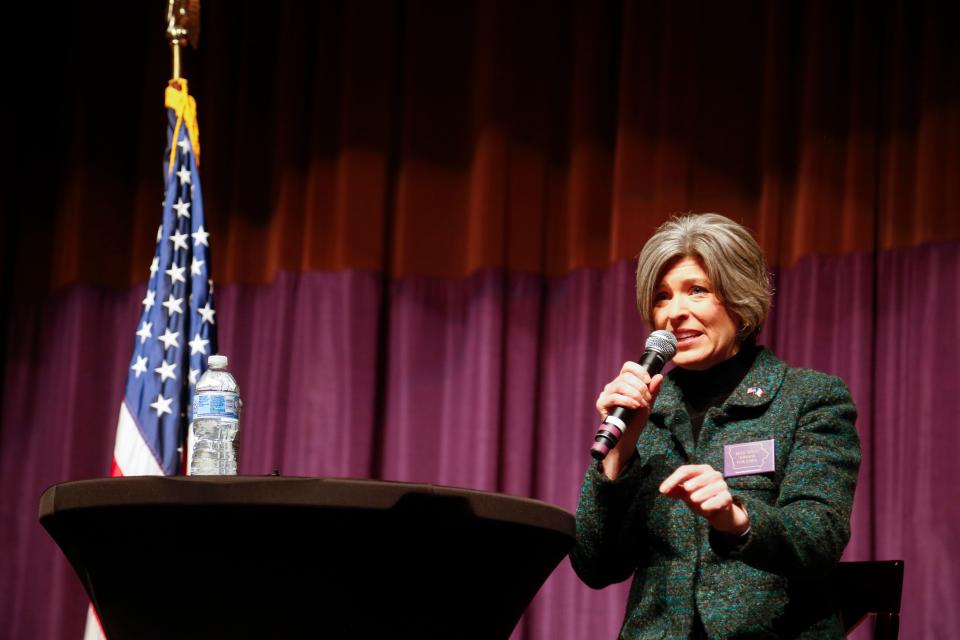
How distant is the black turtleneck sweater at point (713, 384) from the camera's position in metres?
2.13

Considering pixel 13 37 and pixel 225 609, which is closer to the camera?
pixel 225 609

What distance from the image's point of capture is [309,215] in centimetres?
410

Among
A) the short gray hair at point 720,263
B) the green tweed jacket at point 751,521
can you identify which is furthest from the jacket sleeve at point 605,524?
the short gray hair at point 720,263

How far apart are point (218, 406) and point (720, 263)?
0.94m

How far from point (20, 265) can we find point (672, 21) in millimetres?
2654

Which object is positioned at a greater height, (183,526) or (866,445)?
(866,445)

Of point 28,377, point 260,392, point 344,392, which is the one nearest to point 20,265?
point 28,377

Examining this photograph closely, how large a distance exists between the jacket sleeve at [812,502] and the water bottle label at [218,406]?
34.1 inches

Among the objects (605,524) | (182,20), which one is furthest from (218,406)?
(182,20)

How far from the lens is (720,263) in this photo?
7.03ft

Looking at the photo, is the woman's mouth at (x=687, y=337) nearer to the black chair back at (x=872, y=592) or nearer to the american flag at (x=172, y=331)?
the black chair back at (x=872, y=592)

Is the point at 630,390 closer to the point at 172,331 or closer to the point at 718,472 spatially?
the point at 718,472

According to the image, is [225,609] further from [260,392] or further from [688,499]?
[260,392]

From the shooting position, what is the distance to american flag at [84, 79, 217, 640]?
318 cm
